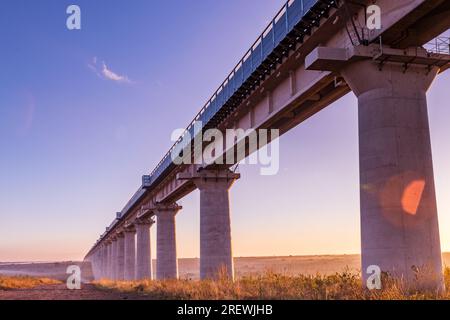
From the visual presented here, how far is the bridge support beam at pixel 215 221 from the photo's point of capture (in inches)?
1251

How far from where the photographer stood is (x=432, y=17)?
1387cm

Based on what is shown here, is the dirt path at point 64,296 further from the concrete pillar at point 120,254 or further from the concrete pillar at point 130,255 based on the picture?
the concrete pillar at point 120,254

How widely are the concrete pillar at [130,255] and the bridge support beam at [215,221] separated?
37.2 meters

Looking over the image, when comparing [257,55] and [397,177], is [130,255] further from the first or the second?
[397,177]

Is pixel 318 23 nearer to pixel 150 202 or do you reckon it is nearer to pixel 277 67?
pixel 277 67

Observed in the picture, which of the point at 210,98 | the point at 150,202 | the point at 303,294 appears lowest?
the point at 303,294

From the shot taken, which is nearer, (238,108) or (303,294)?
(303,294)

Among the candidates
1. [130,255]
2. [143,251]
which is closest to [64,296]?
[143,251]

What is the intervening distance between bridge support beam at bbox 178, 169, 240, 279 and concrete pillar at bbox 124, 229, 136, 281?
37.2 metres

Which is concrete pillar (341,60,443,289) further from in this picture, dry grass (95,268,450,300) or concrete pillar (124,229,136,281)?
concrete pillar (124,229,136,281)

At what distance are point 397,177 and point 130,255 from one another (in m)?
60.4

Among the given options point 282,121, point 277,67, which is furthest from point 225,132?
point 277,67
